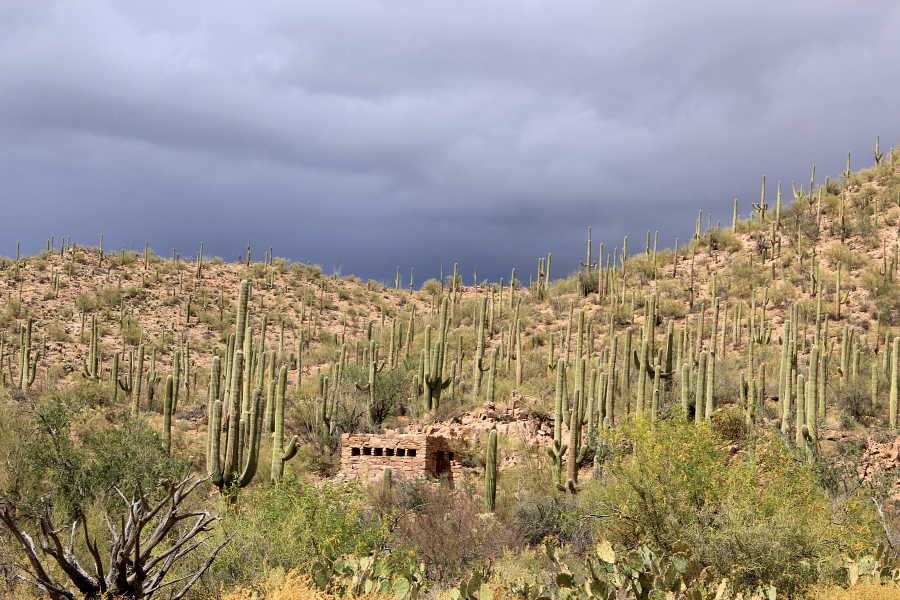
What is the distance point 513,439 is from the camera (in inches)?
918

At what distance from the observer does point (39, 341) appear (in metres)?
37.8

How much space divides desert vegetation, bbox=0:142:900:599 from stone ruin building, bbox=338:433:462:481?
0.79 meters

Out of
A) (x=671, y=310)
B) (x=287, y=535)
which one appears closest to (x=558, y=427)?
(x=287, y=535)

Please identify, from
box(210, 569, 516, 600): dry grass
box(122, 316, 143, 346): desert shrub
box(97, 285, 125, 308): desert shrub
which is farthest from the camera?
box(97, 285, 125, 308): desert shrub

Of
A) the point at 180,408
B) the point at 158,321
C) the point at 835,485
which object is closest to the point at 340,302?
the point at 158,321

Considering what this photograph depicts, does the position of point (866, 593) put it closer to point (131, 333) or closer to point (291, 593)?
point (291, 593)

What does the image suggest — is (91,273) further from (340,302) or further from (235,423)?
(235,423)

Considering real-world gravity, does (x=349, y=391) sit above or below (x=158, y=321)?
below

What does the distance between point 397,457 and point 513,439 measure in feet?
12.6

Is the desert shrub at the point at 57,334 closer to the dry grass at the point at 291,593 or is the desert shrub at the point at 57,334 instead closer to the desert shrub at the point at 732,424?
the desert shrub at the point at 732,424

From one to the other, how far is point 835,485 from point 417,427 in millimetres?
11819

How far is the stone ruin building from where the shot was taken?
20984 millimetres

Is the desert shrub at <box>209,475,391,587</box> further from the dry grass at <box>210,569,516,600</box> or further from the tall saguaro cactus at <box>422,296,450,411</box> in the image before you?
the tall saguaro cactus at <box>422,296,450,411</box>

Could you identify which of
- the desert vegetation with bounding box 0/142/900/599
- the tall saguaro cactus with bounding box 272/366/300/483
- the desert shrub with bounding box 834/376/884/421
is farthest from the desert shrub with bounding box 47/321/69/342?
the desert shrub with bounding box 834/376/884/421
